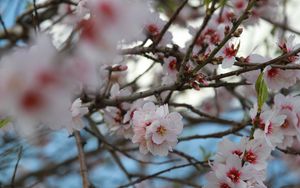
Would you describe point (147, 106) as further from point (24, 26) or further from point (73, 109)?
point (24, 26)

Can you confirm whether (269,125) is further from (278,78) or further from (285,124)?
(278,78)

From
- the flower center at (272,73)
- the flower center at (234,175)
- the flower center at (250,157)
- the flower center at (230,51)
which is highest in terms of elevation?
the flower center at (272,73)

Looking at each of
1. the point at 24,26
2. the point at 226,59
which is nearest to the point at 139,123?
the point at 226,59

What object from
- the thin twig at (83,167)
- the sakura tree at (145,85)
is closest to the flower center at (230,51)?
the sakura tree at (145,85)

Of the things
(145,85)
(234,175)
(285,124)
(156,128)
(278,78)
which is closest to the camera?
(234,175)

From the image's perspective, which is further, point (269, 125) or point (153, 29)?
point (153, 29)

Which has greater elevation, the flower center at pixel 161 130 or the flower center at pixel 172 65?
the flower center at pixel 172 65

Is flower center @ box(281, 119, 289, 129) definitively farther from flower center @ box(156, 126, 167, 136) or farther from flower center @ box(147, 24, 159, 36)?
flower center @ box(147, 24, 159, 36)

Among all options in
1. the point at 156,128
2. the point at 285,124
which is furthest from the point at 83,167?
the point at 285,124

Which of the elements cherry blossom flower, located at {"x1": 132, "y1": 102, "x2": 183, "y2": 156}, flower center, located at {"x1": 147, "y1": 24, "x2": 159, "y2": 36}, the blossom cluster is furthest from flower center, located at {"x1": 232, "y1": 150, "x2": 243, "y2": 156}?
flower center, located at {"x1": 147, "y1": 24, "x2": 159, "y2": 36}

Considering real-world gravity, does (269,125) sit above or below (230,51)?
below

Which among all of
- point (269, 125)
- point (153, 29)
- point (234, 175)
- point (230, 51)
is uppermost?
point (153, 29)

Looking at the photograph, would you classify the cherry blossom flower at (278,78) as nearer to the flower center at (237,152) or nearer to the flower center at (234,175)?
the flower center at (237,152)

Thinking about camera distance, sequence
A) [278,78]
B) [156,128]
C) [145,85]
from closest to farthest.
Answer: [156,128] → [278,78] → [145,85]
